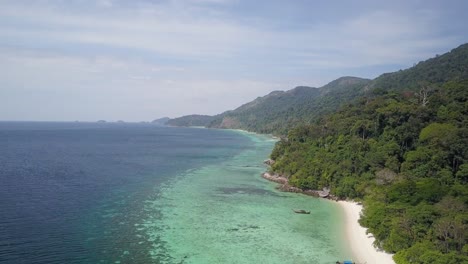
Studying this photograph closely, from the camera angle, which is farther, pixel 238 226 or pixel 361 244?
pixel 238 226

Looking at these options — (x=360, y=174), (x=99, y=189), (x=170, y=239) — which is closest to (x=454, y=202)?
(x=360, y=174)

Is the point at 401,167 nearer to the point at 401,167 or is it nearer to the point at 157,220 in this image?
the point at 401,167

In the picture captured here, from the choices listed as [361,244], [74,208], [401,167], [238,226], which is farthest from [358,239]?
[74,208]

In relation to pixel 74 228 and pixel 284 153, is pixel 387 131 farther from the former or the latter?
pixel 74 228

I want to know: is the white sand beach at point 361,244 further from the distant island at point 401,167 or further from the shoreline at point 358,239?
the distant island at point 401,167

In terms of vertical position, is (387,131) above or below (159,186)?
above

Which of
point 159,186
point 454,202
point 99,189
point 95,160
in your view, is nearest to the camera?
point 454,202

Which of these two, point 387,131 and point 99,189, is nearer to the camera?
point 99,189

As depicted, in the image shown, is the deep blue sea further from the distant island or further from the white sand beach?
the distant island
